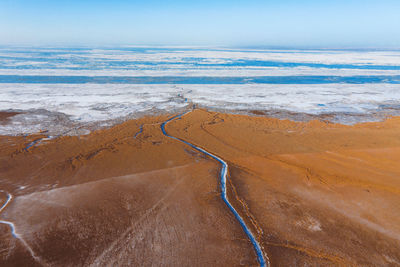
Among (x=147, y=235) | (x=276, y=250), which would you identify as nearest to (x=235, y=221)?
(x=276, y=250)

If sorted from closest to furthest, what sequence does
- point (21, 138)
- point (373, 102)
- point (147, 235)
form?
point (147, 235), point (21, 138), point (373, 102)

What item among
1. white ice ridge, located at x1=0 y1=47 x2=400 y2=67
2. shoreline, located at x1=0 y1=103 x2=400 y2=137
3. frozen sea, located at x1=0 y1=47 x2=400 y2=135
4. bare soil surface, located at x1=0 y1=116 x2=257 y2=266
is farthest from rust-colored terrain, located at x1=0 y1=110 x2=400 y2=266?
white ice ridge, located at x1=0 y1=47 x2=400 y2=67

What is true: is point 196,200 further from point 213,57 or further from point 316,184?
point 213,57

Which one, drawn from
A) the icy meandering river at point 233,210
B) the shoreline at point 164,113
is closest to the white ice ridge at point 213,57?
the shoreline at point 164,113

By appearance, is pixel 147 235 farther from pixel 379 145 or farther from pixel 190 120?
pixel 379 145

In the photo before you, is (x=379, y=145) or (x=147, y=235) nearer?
(x=147, y=235)

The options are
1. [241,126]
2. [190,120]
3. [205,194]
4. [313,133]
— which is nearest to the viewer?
[205,194]
